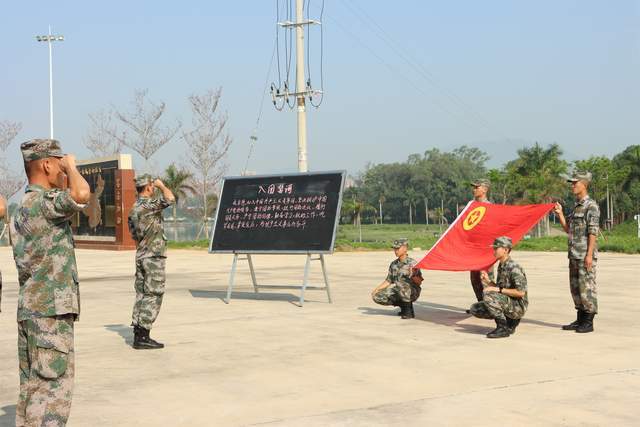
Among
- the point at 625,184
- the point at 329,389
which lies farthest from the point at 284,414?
the point at 625,184

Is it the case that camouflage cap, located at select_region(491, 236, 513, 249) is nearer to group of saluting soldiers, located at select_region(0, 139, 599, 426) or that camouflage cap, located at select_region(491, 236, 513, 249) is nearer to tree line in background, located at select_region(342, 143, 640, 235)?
group of saluting soldiers, located at select_region(0, 139, 599, 426)

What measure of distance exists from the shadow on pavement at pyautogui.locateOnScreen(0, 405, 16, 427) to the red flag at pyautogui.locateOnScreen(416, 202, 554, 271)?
5376mm

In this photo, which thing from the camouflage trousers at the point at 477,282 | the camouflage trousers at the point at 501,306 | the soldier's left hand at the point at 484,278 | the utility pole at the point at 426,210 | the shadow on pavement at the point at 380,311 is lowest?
the shadow on pavement at the point at 380,311

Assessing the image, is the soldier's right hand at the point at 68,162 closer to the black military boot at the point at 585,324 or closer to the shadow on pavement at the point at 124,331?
the shadow on pavement at the point at 124,331

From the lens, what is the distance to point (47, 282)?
15.4 ft

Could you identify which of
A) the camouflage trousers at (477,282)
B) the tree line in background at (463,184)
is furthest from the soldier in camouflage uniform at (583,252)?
the tree line in background at (463,184)

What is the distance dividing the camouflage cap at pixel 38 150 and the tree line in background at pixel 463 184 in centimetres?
5454

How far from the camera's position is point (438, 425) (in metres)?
5.36

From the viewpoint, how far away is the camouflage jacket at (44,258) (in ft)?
15.2

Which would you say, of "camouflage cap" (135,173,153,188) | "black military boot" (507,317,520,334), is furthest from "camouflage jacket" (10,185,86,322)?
"black military boot" (507,317,520,334)

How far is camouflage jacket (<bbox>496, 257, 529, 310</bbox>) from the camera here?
8.87 meters

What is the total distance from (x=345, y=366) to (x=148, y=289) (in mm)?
2241

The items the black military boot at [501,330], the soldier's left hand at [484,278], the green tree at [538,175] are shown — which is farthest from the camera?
the green tree at [538,175]

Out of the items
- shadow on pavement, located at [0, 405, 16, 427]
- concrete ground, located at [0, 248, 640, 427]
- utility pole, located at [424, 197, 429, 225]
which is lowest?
shadow on pavement, located at [0, 405, 16, 427]
